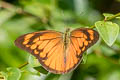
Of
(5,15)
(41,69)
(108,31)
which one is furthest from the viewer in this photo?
(5,15)

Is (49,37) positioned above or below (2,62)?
above

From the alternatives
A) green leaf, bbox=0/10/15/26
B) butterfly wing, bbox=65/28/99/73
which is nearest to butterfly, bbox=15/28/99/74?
butterfly wing, bbox=65/28/99/73

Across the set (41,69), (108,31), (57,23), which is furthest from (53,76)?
(57,23)

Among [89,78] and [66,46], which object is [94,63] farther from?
[66,46]

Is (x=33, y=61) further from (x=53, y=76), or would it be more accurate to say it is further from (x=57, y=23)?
(x=57, y=23)

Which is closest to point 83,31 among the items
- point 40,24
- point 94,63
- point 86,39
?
point 86,39

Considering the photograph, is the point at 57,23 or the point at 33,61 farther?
the point at 57,23
